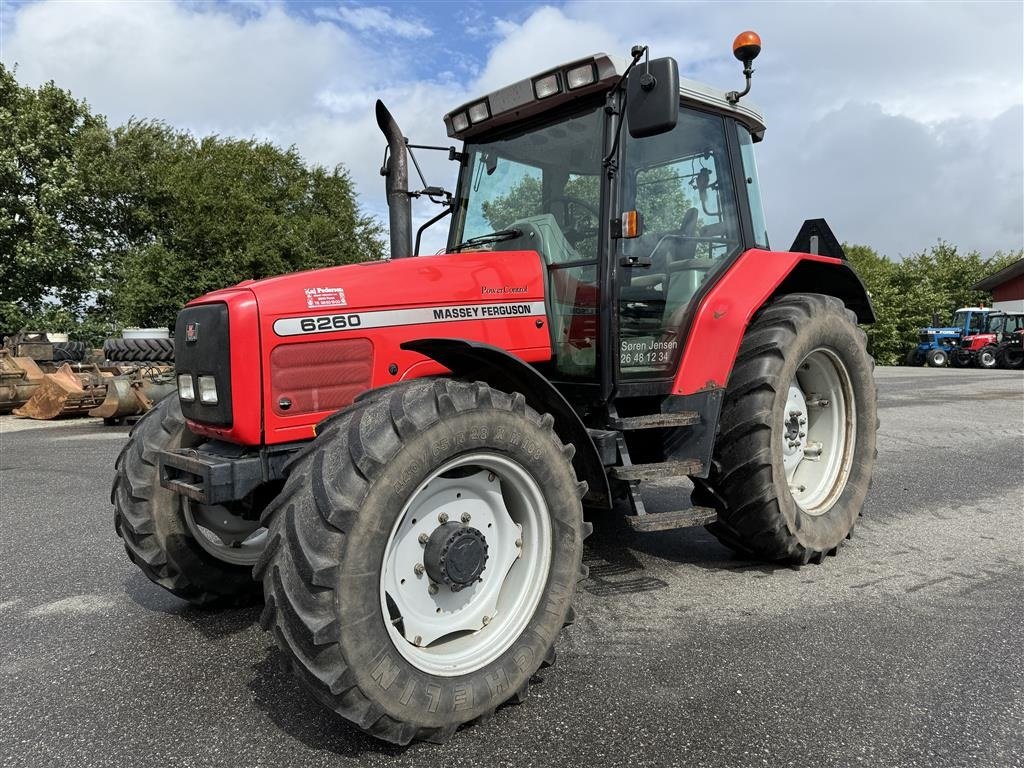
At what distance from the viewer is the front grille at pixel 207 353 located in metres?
2.62

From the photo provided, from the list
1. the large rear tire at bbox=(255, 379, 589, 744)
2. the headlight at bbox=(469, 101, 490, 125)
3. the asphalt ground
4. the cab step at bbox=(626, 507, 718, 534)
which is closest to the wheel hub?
the large rear tire at bbox=(255, 379, 589, 744)

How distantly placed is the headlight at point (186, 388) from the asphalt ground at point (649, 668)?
107 cm

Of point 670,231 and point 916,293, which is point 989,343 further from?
point 670,231

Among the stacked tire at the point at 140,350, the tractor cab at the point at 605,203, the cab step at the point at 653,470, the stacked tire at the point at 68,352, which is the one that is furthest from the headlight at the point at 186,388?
the stacked tire at the point at 68,352

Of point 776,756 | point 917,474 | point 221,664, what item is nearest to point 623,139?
point 776,756

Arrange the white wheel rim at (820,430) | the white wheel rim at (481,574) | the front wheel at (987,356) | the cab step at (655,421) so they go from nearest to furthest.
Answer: the white wheel rim at (481,574) → the cab step at (655,421) → the white wheel rim at (820,430) → the front wheel at (987,356)

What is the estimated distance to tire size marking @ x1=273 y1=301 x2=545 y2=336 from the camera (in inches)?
106

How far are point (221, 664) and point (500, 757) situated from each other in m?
1.30

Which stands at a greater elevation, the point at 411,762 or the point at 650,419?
the point at 650,419

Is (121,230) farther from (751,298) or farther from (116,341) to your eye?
(751,298)

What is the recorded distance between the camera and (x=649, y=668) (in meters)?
2.82

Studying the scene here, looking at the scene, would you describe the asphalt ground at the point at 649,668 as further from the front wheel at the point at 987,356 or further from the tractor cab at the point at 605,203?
the front wheel at the point at 987,356

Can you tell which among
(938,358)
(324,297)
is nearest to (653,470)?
(324,297)

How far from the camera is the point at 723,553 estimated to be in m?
4.27
